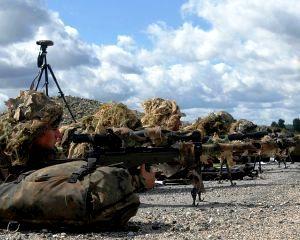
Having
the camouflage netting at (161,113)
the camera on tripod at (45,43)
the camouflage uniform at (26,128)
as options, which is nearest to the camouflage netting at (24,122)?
the camouflage uniform at (26,128)

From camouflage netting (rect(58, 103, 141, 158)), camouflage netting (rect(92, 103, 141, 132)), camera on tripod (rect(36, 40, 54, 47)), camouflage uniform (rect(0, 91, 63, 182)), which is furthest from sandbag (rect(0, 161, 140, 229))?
camera on tripod (rect(36, 40, 54, 47))

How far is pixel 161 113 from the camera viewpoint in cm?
2064

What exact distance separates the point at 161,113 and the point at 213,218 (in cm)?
1054

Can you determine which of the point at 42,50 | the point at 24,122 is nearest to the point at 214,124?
the point at 42,50

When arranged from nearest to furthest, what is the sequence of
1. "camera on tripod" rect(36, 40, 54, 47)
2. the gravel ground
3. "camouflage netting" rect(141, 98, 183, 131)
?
the gravel ground
"camera on tripod" rect(36, 40, 54, 47)
"camouflage netting" rect(141, 98, 183, 131)

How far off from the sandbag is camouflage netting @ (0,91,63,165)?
98 centimetres

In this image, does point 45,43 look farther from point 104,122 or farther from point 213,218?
point 213,218

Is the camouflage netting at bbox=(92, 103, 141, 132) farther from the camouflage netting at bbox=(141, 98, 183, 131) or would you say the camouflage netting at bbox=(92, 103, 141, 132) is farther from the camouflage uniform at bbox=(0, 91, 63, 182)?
the camouflage uniform at bbox=(0, 91, 63, 182)

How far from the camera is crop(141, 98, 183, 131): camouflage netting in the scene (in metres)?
20.0

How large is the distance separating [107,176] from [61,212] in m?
0.77

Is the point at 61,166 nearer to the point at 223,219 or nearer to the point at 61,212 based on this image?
the point at 61,212

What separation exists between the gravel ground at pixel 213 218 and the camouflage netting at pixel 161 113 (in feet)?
14.1

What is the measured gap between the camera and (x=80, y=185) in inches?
328

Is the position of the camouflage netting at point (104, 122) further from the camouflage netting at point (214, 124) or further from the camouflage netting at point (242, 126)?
the camouflage netting at point (242, 126)
